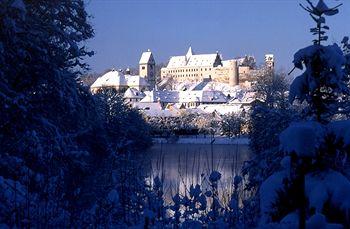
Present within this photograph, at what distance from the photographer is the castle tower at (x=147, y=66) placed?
167m

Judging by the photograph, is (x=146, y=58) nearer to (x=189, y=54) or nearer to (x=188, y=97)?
(x=189, y=54)

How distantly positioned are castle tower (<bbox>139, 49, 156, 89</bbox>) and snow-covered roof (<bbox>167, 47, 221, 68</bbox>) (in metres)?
7.10

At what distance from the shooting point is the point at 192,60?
170 metres

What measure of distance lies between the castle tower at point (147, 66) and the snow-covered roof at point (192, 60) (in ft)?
23.3

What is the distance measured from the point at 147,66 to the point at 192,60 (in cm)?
1394

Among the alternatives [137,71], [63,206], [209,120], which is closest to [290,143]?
[63,206]

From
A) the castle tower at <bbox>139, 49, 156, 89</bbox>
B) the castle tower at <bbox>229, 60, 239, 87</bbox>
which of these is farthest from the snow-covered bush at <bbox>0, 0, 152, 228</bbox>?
the castle tower at <bbox>139, 49, 156, 89</bbox>

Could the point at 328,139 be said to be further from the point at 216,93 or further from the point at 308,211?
the point at 216,93

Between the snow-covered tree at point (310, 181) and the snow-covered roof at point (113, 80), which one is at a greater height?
the snow-covered roof at point (113, 80)

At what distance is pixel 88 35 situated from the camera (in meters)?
13.4

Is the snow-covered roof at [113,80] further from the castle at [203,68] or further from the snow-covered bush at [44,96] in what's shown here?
the snow-covered bush at [44,96]

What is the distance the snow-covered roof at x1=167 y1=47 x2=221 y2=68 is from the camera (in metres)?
166

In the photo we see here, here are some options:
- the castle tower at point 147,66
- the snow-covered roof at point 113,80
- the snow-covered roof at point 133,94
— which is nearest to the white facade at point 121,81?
the snow-covered roof at point 113,80

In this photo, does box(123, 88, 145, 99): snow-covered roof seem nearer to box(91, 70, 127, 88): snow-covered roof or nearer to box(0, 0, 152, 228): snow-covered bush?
box(91, 70, 127, 88): snow-covered roof
